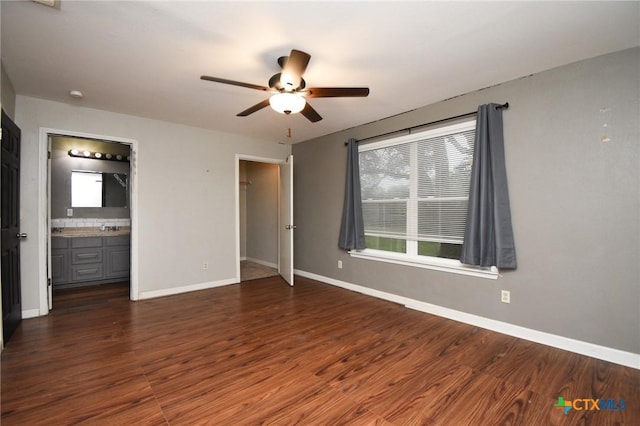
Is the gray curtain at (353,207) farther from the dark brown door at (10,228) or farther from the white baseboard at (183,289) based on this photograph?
the dark brown door at (10,228)

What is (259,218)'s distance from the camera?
643 cm

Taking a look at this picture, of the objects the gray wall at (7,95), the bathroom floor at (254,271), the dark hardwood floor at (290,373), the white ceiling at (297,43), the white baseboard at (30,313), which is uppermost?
the white ceiling at (297,43)

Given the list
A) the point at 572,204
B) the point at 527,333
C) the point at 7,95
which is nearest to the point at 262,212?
the point at 7,95

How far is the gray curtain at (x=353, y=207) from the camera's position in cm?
414

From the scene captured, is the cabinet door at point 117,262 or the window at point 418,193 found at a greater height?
the window at point 418,193

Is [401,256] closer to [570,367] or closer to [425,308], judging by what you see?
[425,308]

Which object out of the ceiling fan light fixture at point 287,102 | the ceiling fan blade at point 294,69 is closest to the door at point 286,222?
the ceiling fan light fixture at point 287,102

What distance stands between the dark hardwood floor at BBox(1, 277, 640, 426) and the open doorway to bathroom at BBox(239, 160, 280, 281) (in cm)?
259

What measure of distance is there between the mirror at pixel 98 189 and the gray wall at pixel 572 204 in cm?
541

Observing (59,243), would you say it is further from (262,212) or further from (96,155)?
(262,212)

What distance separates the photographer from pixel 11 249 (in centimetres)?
278

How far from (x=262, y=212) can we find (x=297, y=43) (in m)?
4.51

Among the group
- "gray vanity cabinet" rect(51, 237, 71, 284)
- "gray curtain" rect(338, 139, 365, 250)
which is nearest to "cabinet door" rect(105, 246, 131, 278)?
"gray vanity cabinet" rect(51, 237, 71, 284)

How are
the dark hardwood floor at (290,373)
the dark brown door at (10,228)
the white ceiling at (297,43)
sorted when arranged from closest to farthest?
the dark hardwood floor at (290,373)
the white ceiling at (297,43)
the dark brown door at (10,228)
